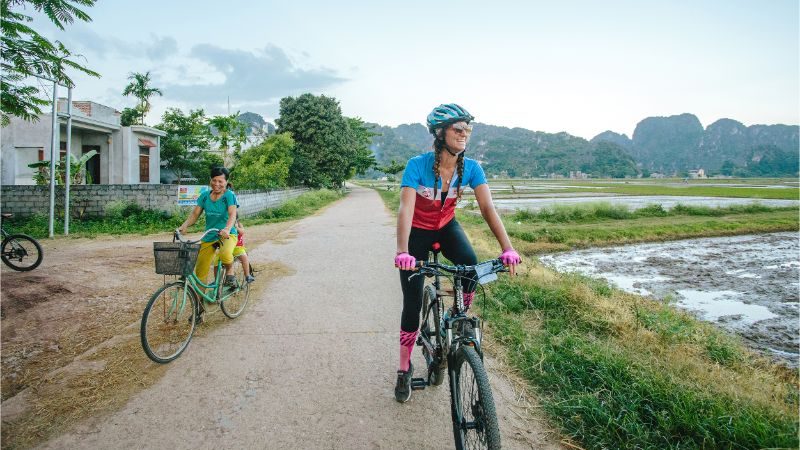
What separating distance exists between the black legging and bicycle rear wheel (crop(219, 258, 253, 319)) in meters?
2.74

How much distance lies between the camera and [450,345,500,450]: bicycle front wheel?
2.05 m

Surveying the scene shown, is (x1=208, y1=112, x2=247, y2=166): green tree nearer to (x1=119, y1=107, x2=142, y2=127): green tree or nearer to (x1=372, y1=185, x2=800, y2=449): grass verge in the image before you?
(x1=119, y1=107, x2=142, y2=127): green tree

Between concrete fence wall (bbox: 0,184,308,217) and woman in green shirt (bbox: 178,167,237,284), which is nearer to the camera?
woman in green shirt (bbox: 178,167,237,284)

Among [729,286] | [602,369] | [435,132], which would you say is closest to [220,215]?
[435,132]

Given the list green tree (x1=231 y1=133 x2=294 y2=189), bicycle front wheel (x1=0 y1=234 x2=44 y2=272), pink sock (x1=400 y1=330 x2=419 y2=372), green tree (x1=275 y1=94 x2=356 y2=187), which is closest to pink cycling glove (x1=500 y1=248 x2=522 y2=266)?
pink sock (x1=400 y1=330 x2=419 y2=372)

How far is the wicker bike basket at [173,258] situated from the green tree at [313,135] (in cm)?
2870

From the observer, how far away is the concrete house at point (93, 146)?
16.7 metres

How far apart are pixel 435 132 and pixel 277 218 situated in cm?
1527

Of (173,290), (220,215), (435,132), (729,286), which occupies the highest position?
(435,132)

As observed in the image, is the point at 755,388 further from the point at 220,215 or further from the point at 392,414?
the point at 220,215

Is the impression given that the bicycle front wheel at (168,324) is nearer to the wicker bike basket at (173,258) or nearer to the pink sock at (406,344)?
the wicker bike basket at (173,258)

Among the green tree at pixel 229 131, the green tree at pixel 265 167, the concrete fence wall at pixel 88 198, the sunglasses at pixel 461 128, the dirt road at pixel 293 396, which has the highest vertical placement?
the green tree at pixel 229 131

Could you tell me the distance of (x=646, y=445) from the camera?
244cm

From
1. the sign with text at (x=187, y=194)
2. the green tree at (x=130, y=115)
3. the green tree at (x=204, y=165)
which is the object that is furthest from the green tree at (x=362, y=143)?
the sign with text at (x=187, y=194)
